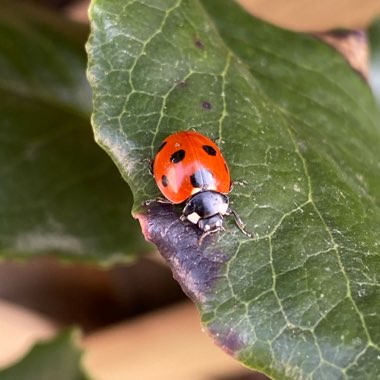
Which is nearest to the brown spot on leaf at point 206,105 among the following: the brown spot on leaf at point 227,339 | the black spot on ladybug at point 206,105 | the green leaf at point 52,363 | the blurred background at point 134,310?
the black spot on ladybug at point 206,105

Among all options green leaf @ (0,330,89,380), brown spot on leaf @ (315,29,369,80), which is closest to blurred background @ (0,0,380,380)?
green leaf @ (0,330,89,380)

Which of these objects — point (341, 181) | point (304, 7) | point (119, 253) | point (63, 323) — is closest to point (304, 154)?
point (341, 181)

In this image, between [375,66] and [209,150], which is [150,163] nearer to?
[209,150]

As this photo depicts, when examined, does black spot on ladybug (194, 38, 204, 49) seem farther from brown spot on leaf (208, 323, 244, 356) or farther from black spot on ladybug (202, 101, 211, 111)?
brown spot on leaf (208, 323, 244, 356)

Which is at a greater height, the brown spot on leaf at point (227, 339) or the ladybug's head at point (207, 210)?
the ladybug's head at point (207, 210)

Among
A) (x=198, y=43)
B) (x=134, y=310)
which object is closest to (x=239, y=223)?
(x=198, y=43)

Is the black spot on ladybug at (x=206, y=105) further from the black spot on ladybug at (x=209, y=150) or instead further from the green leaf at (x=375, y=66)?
the green leaf at (x=375, y=66)
